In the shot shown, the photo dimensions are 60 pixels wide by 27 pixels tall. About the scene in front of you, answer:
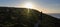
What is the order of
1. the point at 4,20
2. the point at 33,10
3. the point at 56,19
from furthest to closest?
the point at 56,19 → the point at 33,10 → the point at 4,20

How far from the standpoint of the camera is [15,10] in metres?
7.65

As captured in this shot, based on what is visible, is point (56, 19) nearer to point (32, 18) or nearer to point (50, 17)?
point (50, 17)

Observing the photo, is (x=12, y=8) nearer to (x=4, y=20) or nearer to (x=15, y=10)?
(x=15, y=10)

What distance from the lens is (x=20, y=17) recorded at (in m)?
7.62

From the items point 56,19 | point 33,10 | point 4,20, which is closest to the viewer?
point 4,20

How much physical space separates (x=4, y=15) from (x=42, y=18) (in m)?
1.98

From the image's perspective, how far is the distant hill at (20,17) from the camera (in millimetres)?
7367

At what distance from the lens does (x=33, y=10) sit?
7.89 m

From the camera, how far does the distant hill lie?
24.2ft

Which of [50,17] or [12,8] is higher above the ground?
[12,8]

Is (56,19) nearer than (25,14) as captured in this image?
No

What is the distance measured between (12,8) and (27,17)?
2.89 feet

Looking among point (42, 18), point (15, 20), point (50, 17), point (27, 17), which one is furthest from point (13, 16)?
point (50, 17)

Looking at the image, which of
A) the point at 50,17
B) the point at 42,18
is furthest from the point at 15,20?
the point at 50,17
